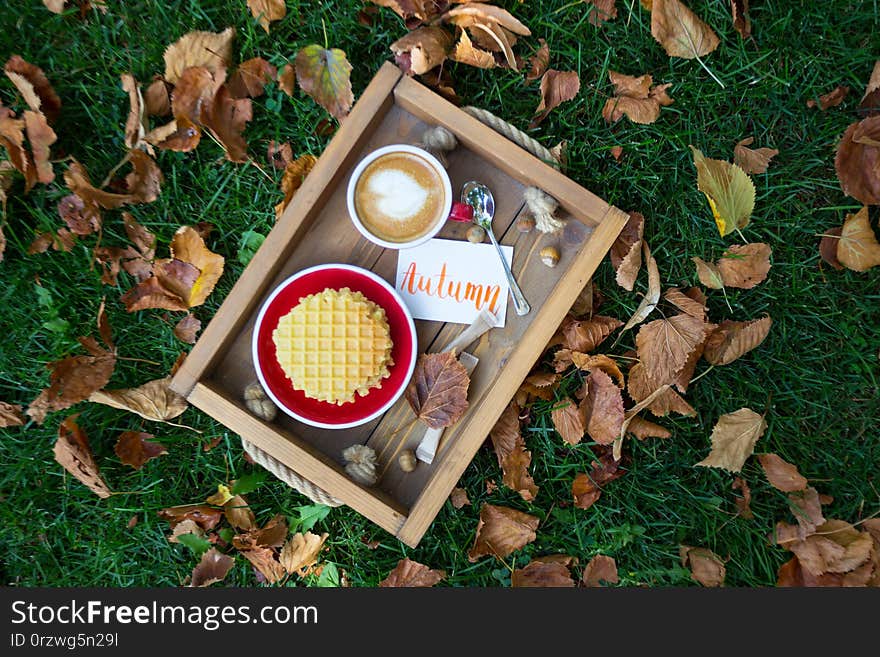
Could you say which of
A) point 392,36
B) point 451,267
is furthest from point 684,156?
point 392,36

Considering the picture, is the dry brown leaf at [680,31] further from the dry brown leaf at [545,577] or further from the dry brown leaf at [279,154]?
the dry brown leaf at [545,577]

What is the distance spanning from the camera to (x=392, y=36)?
222 centimetres

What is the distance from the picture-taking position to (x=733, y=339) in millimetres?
2207

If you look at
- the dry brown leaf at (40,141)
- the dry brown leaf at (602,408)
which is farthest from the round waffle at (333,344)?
the dry brown leaf at (40,141)

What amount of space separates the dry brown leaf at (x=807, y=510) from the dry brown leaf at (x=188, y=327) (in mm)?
2148

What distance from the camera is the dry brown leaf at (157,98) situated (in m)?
2.22

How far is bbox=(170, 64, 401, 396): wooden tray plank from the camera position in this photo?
194 centimetres

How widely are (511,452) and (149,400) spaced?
1252 millimetres

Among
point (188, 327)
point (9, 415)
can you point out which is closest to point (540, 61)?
point (188, 327)

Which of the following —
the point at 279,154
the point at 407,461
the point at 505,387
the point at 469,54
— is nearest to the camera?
the point at 505,387

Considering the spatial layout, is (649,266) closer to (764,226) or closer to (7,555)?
(764,226)

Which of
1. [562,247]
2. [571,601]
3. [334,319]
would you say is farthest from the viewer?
[571,601]

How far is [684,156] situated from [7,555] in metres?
2.77

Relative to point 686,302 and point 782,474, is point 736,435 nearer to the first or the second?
point 782,474
